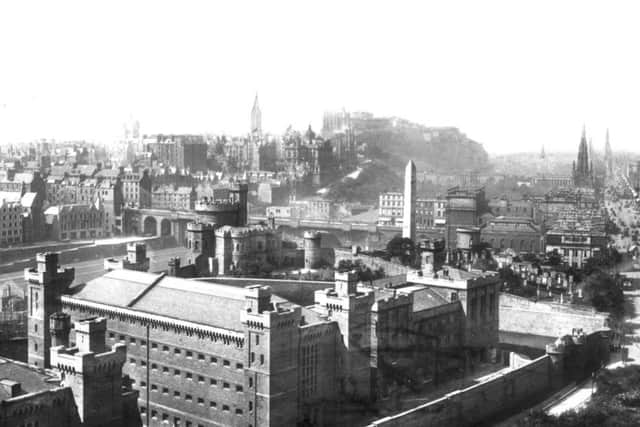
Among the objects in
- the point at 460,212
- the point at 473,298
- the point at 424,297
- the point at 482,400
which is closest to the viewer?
the point at 482,400

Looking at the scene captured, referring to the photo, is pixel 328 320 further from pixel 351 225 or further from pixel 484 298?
pixel 351 225

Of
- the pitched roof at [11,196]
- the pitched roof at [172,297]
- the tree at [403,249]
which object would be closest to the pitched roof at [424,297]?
the pitched roof at [172,297]

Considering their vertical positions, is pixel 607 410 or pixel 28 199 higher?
pixel 28 199

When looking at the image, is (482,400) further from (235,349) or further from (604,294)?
(604,294)

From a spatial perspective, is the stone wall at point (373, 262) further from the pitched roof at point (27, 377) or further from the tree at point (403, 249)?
the pitched roof at point (27, 377)

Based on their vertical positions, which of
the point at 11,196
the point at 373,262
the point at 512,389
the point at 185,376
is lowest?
the point at 512,389

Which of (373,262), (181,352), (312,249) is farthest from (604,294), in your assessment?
(181,352)

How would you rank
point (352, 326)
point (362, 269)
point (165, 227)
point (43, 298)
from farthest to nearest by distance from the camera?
point (165, 227) < point (362, 269) < point (43, 298) < point (352, 326)

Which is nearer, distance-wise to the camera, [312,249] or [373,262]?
[312,249]
